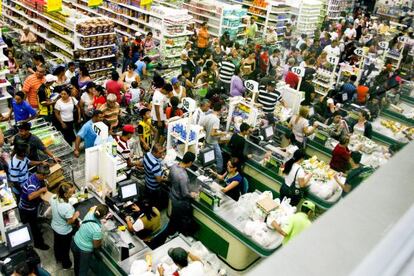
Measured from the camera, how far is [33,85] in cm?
744

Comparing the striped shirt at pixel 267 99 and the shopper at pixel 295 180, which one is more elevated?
the striped shirt at pixel 267 99

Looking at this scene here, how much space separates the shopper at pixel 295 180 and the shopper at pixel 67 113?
3.78 meters

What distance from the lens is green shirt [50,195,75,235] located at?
473cm

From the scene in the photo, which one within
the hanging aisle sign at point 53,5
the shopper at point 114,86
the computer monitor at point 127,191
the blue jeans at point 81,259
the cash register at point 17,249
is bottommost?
the blue jeans at point 81,259

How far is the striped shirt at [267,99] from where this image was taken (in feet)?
26.4

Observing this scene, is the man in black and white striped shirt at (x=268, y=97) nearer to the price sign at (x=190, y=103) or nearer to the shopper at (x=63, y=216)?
the price sign at (x=190, y=103)

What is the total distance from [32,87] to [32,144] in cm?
185

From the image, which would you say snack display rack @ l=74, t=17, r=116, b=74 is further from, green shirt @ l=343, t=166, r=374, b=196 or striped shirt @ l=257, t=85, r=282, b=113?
green shirt @ l=343, t=166, r=374, b=196

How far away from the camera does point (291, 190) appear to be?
5.80 metres

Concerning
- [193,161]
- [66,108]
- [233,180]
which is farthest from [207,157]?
[66,108]

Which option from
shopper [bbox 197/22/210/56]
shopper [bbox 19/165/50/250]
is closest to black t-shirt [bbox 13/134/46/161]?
shopper [bbox 19/165/50/250]

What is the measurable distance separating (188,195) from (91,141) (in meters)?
1.82

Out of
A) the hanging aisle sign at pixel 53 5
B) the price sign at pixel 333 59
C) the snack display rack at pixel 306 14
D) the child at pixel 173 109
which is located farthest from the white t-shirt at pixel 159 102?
the snack display rack at pixel 306 14

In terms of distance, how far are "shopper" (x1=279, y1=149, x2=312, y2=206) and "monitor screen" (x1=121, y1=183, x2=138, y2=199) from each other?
6.86 feet
